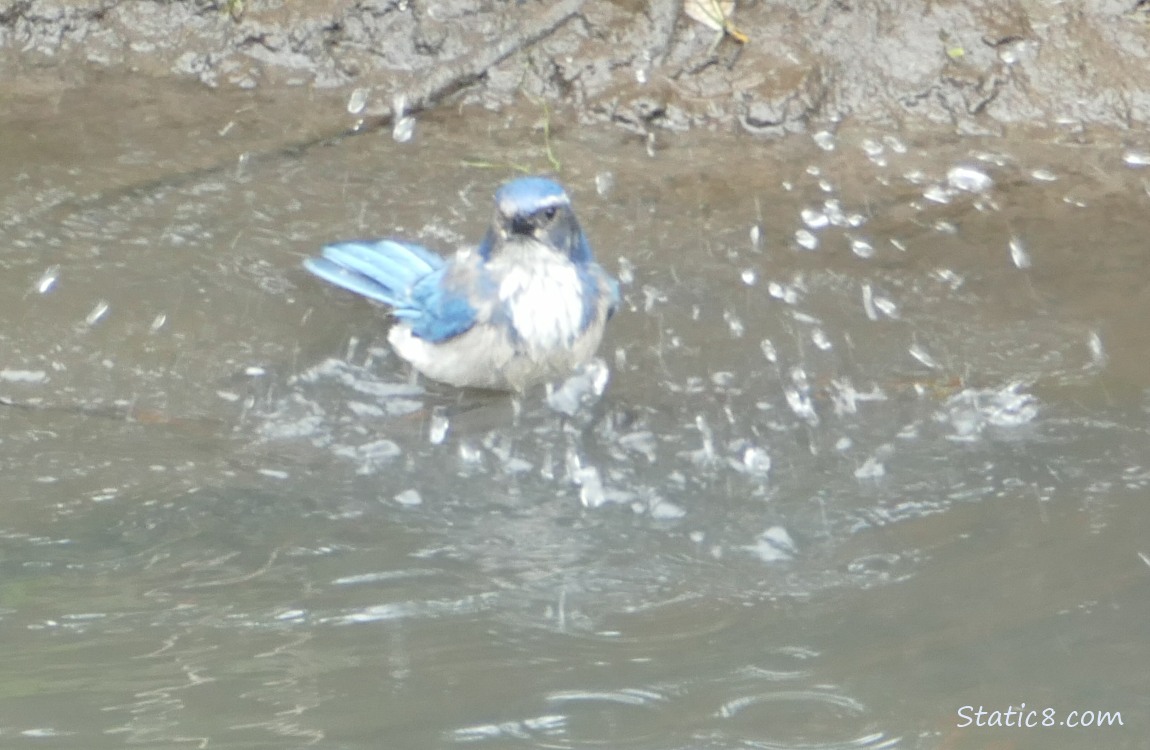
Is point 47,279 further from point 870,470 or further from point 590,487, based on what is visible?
point 870,470

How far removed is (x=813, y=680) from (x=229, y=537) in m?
1.42

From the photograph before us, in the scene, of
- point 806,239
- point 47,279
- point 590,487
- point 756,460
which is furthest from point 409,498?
point 806,239

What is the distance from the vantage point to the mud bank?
6230 mm

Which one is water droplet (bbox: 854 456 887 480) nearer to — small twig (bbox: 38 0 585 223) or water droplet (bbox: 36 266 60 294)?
water droplet (bbox: 36 266 60 294)

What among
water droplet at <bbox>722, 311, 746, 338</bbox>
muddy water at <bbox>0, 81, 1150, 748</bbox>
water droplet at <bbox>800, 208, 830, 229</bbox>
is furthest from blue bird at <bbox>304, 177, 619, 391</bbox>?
water droplet at <bbox>800, 208, 830, 229</bbox>

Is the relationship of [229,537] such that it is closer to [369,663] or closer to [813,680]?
[369,663]

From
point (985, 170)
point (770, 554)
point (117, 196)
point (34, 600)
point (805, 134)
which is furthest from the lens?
point (805, 134)

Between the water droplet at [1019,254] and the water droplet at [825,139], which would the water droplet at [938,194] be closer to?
the water droplet at [1019,254]

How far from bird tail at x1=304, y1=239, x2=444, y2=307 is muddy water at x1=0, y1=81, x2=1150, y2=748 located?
137 mm

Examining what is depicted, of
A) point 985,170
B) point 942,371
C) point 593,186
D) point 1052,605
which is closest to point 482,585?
point 1052,605

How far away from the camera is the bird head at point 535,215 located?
4301 millimetres

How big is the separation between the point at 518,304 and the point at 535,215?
266mm

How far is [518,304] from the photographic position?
4.38 meters

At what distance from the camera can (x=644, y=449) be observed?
413 centimetres
